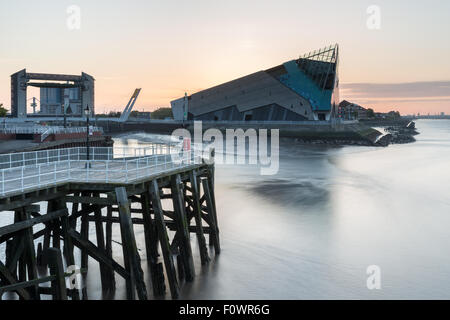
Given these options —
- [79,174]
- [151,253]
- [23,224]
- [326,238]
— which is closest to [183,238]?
[151,253]

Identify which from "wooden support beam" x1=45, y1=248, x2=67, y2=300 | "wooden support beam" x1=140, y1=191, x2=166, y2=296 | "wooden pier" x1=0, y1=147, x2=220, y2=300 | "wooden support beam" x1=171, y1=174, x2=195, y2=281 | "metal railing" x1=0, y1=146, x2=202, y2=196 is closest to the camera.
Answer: "wooden support beam" x1=45, y1=248, x2=67, y2=300

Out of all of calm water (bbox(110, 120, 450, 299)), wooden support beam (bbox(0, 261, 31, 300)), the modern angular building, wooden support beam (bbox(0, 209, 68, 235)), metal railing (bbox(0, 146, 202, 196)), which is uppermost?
the modern angular building

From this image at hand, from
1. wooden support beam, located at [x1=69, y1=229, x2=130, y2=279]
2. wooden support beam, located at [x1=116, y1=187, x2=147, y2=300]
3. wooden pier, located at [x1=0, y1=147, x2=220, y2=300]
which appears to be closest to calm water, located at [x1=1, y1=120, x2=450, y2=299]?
wooden pier, located at [x1=0, y1=147, x2=220, y2=300]

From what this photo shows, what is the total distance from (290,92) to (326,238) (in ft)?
307

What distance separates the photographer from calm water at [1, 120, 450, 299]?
16.6 m

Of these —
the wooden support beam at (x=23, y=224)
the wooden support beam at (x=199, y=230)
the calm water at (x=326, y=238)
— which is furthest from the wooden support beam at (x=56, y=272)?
the wooden support beam at (x=199, y=230)

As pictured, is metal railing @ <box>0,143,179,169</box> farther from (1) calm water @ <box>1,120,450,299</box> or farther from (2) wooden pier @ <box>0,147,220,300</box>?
(1) calm water @ <box>1,120,450,299</box>

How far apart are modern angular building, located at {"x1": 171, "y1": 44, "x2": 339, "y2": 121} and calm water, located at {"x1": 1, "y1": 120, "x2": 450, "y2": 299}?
67077mm

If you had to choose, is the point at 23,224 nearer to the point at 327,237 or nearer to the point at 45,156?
the point at 45,156

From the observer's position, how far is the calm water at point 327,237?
16688 millimetres

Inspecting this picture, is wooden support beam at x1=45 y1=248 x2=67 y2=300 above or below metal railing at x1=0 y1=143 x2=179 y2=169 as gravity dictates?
below
